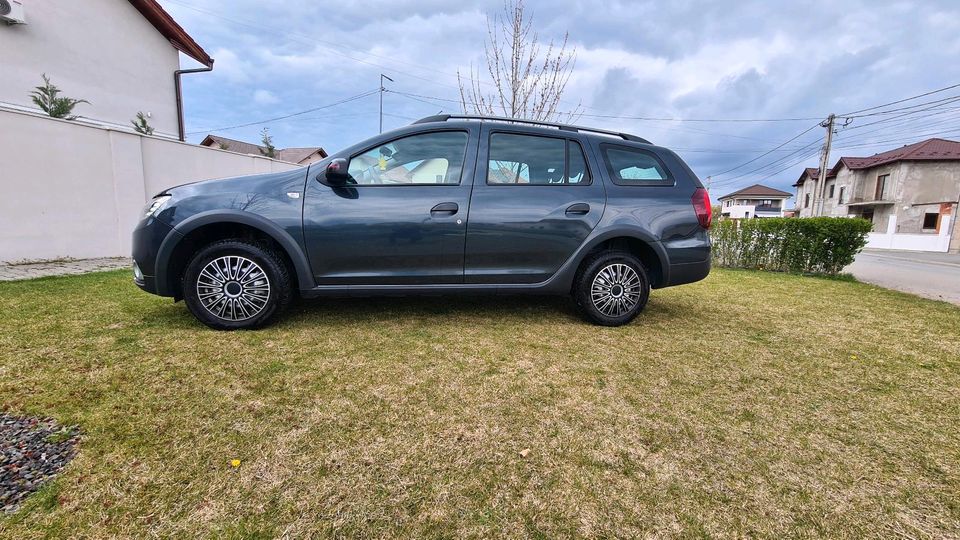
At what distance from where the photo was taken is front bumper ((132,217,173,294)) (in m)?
2.96

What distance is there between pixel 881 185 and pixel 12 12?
46.2 m

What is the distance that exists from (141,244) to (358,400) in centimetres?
222

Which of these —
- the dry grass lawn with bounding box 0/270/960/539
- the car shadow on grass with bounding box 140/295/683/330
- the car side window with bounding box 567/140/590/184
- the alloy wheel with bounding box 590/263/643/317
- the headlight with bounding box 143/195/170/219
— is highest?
the car side window with bounding box 567/140/590/184

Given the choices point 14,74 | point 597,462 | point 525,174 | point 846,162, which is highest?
point 846,162

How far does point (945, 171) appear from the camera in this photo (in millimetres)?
27750

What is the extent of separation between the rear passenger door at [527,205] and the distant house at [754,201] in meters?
71.8

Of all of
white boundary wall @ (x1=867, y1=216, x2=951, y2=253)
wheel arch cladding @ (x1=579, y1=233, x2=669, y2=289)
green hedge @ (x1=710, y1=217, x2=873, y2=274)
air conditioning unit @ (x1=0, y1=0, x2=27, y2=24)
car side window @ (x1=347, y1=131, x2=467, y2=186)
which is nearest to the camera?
car side window @ (x1=347, y1=131, x2=467, y2=186)

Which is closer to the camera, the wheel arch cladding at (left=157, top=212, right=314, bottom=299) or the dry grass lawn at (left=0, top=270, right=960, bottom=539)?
the dry grass lawn at (left=0, top=270, right=960, bottom=539)

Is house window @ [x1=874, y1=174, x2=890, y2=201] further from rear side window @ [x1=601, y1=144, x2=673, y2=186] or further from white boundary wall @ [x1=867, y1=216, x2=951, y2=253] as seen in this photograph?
rear side window @ [x1=601, y1=144, x2=673, y2=186]

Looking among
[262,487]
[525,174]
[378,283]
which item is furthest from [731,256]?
[262,487]

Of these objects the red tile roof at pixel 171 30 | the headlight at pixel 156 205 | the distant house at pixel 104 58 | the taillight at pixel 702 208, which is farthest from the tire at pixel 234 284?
the red tile roof at pixel 171 30

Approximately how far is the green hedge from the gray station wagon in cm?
633

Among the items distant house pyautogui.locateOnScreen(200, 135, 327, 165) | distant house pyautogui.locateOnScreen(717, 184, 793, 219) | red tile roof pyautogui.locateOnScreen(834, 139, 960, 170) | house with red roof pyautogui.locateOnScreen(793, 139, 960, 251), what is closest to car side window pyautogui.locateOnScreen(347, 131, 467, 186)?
distant house pyautogui.locateOnScreen(200, 135, 327, 165)

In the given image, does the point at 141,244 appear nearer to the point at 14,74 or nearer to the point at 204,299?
the point at 204,299
